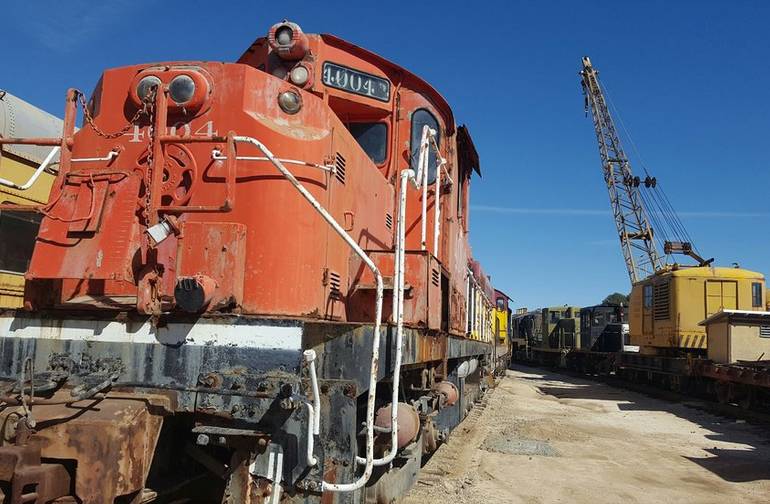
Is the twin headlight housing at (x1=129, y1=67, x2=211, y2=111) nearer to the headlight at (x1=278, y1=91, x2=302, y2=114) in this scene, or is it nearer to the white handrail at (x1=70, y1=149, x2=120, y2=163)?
the white handrail at (x1=70, y1=149, x2=120, y2=163)

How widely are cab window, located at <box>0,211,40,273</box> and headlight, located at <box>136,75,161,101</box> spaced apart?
4.09 metres

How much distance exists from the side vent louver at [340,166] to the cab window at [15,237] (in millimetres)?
4561

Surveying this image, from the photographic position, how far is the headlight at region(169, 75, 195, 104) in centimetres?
412

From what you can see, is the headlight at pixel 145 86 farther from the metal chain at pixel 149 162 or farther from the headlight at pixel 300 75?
the headlight at pixel 300 75

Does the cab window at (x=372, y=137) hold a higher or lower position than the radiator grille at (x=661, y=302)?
higher

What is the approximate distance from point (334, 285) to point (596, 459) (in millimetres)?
5755

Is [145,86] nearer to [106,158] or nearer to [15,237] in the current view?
[106,158]

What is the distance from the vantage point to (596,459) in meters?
8.66

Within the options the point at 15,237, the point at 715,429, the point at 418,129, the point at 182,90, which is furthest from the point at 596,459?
the point at 15,237

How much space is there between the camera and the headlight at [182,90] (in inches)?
162

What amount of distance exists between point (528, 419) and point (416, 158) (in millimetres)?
8275

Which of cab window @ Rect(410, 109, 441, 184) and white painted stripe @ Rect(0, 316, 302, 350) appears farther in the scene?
cab window @ Rect(410, 109, 441, 184)

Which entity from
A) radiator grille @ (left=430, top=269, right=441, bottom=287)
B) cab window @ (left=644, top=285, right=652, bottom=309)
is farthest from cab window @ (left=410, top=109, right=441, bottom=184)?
cab window @ (left=644, top=285, right=652, bottom=309)

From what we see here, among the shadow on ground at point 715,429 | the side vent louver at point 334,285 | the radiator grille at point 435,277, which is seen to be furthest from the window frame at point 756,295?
the side vent louver at point 334,285
